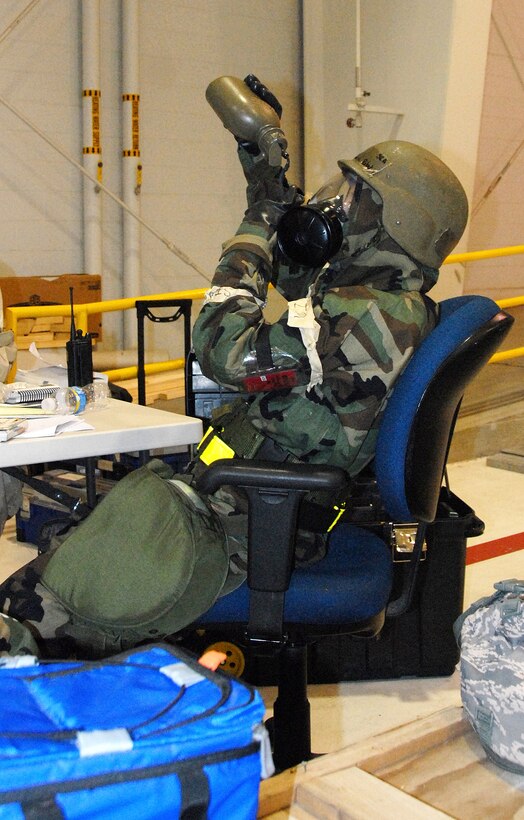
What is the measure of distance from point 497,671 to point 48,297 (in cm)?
431

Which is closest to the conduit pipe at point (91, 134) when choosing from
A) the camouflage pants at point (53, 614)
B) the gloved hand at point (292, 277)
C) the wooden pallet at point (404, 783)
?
the gloved hand at point (292, 277)

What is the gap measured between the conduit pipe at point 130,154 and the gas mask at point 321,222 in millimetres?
4105

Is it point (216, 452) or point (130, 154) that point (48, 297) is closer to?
point (130, 154)

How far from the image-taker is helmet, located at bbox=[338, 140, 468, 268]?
1.78m

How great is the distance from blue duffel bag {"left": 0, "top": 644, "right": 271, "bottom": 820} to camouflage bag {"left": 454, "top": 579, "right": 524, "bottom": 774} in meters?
0.67

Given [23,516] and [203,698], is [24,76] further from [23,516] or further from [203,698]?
[203,698]

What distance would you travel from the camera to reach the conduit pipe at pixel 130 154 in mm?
5773

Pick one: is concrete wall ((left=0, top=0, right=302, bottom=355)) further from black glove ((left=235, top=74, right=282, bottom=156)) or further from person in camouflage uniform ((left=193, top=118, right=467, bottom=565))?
person in camouflage uniform ((left=193, top=118, right=467, bottom=565))

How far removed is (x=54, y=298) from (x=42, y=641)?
13.4ft

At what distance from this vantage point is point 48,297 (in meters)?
5.43

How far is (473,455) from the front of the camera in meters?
4.71

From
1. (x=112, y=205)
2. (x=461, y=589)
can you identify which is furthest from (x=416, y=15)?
(x=461, y=589)

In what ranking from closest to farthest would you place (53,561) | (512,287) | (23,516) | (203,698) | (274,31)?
(203,698) → (53,561) → (23,516) → (274,31) → (512,287)

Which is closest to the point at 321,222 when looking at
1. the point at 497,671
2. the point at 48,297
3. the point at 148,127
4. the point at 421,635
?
the point at 497,671
